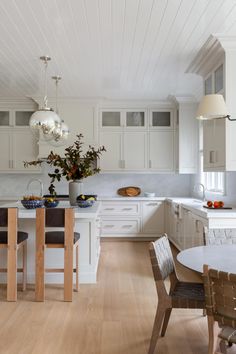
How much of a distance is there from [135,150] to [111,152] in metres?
0.45

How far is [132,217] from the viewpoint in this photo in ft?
22.5

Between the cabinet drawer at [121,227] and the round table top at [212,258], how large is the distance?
4.20 metres

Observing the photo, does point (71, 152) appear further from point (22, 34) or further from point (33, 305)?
point (33, 305)

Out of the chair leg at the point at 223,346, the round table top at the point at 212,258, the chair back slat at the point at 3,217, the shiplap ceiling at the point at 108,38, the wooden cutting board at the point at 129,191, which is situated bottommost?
the chair leg at the point at 223,346

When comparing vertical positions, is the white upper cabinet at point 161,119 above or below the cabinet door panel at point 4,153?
above

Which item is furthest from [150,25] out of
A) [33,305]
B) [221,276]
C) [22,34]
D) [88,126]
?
[88,126]

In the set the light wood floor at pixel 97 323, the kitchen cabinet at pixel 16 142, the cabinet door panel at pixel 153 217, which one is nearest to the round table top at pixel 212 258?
the light wood floor at pixel 97 323

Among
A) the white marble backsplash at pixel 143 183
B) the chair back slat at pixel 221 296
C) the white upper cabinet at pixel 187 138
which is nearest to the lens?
the chair back slat at pixel 221 296

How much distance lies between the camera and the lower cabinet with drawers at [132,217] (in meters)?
6.84

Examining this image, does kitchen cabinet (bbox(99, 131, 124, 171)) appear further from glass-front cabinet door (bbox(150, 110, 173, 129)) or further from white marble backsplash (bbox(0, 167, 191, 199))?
glass-front cabinet door (bbox(150, 110, 173, 129))

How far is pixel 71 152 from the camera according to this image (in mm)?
4574

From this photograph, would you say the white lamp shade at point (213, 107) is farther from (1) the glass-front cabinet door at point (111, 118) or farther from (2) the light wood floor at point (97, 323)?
(1) the glass-front cabinet door at point (111, 118)

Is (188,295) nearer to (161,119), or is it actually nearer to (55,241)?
(55,241)

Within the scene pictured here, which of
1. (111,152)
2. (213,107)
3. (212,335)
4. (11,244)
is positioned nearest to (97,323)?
(11,244)
